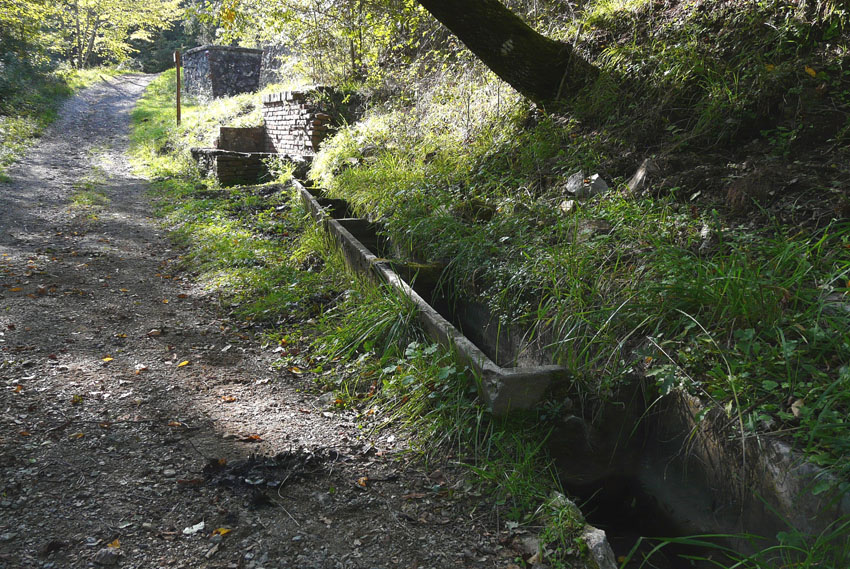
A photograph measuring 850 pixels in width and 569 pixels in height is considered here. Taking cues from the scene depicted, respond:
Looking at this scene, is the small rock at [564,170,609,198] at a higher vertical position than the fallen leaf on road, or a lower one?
higher

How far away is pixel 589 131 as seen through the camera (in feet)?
15.5

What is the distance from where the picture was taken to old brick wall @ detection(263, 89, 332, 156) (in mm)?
9789

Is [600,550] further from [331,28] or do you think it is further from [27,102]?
[27,102]

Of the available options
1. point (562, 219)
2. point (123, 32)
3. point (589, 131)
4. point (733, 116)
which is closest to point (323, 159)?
point (589, 131)

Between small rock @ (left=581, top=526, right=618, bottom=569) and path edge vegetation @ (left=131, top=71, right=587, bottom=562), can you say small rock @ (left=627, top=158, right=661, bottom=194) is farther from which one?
small rock @ (left=581, top=526, right=618, bottom=569)

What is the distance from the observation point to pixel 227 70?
18641mm

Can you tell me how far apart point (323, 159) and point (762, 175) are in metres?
6.75

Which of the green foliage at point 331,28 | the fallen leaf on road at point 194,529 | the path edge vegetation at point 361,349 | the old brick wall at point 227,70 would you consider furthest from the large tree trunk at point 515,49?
the old brick wall at point 227,70

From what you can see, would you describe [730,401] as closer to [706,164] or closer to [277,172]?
[706,164]

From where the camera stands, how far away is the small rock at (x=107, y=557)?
77.1 inches

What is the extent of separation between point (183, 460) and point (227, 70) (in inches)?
742

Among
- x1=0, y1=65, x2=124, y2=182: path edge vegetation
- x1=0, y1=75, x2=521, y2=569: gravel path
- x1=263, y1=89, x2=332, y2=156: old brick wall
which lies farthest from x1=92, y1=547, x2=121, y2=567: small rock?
x1=0, y1=65, x2=124, y2=182: path edge vegetation

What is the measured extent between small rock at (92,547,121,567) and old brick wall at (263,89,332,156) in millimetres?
8514

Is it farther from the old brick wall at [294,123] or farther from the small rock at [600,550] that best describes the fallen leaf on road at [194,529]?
the old brick wall at [294,123]
